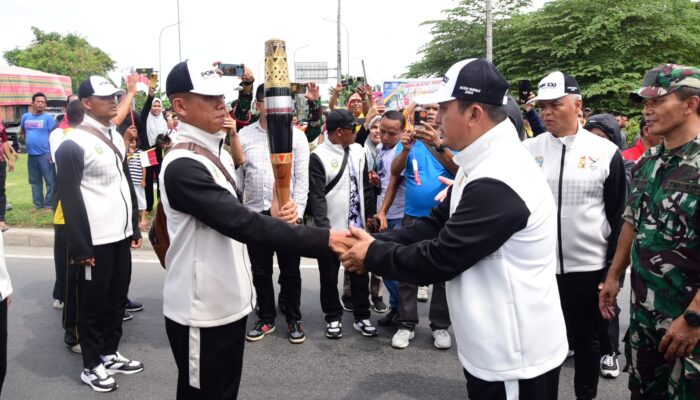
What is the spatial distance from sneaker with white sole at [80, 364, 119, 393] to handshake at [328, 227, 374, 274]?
2261mm

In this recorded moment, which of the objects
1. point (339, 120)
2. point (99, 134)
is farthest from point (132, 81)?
point (339, 120)

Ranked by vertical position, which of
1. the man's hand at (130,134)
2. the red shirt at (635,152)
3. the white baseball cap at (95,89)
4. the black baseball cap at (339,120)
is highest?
the white baseball cap at (95,89)

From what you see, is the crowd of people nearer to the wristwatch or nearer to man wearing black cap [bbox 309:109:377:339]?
the wristwatch

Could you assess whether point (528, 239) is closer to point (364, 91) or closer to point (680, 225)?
point (680, 225)

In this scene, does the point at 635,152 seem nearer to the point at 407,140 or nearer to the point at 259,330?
the point at 407,140

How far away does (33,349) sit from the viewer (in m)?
4.63

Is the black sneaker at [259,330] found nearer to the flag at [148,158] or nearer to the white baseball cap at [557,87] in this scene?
the white baseball cap at [557,87]

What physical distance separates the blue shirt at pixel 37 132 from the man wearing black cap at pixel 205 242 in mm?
9439

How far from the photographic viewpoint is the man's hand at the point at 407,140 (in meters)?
4.62

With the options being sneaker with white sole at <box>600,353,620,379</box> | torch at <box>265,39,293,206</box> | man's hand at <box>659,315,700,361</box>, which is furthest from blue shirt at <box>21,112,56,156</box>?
man's hand at <box>659,315,700,361</box>

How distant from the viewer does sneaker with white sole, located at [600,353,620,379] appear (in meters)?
4.18

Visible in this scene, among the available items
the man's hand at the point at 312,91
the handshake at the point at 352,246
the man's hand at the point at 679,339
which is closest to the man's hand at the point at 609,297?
the man's hand at the point at 679,339

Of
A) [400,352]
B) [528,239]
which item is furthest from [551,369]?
[400,352]

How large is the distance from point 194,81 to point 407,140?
2406 mm
